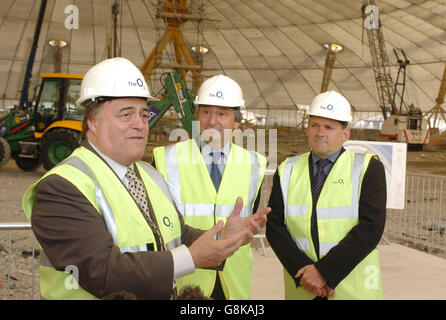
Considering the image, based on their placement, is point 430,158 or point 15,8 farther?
point 15,8

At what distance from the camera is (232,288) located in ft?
9.12

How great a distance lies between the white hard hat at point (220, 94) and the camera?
3029 mm

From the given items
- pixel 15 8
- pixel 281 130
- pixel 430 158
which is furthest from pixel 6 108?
pixel 430 158

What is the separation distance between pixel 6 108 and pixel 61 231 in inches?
1273

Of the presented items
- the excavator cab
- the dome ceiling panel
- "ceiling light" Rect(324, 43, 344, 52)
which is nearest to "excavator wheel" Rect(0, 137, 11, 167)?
the excavator cab

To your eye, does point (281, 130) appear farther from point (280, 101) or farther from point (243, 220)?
point (243, 220)

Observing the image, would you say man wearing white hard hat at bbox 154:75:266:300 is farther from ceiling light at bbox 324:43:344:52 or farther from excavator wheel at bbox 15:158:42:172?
ceiling light at bbox 324:43:344:52

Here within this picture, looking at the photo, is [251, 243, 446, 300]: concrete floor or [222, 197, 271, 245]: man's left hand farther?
[251, 243, 446, 300]: concrete floor

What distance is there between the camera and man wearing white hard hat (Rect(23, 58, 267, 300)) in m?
1.51

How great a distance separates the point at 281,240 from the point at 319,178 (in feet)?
1.54

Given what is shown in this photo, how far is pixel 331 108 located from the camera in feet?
9.76

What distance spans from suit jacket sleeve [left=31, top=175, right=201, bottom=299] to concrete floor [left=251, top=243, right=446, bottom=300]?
10.5 feet

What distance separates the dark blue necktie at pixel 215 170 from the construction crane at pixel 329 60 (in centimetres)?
2656

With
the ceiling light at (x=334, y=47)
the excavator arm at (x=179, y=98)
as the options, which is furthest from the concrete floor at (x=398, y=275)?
the ceiling light at (x=334, y=47)
